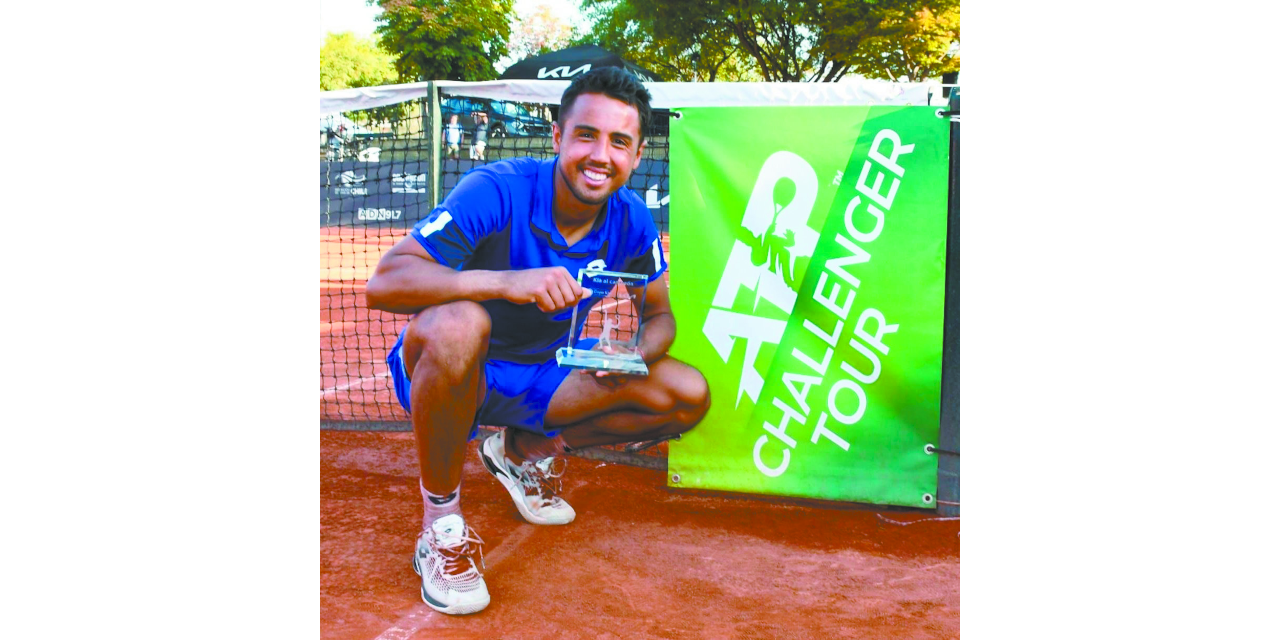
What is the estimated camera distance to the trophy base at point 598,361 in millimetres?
3357

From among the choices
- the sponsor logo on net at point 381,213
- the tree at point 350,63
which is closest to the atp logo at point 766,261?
the sponsor logo on net at point 381,213

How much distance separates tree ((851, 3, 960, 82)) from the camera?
17.6m

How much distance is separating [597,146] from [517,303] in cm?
64

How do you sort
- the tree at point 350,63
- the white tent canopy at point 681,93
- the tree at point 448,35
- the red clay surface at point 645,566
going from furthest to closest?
the tree at point 350,63 → the tree at point 448,35 → the white tent canopy at point 681,93 → the red clay surface at point 645,566

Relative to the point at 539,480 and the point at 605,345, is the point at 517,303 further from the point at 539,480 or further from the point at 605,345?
the point at 539,480

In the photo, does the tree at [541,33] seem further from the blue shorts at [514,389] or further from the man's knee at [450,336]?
the man's knee at [450,336]

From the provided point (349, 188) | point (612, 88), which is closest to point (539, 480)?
point (612, 88)

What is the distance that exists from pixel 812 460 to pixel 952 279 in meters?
0.93

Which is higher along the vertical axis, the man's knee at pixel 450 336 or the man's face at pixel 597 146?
the man's face at pixel 597 146

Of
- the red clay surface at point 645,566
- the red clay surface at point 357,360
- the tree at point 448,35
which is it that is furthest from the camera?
the tree at point 448,35

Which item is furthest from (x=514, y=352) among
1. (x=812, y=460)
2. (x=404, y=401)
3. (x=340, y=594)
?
(x=812, y=460)

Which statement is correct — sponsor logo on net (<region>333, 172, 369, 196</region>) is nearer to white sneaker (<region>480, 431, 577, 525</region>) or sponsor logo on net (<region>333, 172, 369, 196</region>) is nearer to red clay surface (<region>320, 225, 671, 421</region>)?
red clay surface (<region>320, 225, 671, 421</region>)

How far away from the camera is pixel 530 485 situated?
367 cm
